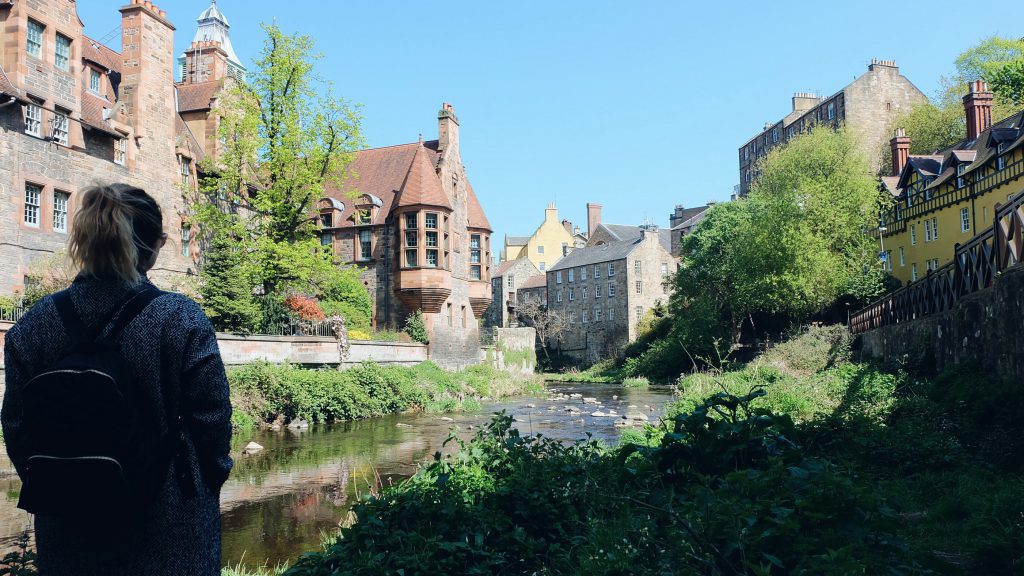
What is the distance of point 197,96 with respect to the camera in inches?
1257

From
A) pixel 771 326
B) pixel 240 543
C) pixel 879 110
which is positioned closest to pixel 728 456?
pixel 240 543

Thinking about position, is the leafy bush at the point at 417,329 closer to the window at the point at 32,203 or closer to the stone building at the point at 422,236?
the stone building at the point at 422,236

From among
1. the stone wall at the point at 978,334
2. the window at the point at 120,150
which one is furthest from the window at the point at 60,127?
the stone wall at the point at 978,334

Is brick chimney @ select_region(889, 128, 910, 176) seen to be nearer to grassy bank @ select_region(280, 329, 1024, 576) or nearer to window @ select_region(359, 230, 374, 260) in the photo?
window @ select_region(359, 230, 374, 260)

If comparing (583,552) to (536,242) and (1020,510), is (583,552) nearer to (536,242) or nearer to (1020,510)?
(1020,510)

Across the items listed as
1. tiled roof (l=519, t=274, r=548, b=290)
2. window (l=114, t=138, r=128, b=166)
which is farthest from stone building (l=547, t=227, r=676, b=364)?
window (l=114, t=138, r=128, b=166)

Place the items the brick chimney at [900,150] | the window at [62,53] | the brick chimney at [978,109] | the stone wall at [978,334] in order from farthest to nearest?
the brick chimney at [900,150], the brick chimney at [978,109], the window at [62,53], the stone wall at [978,334]

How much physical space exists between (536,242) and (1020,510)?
259 ft

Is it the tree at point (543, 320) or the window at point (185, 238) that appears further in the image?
the tree at point (543, 320)

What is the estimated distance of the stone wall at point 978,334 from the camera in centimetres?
1060

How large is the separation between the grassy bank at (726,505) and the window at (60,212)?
19968 mm

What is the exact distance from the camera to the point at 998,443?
29.2ft

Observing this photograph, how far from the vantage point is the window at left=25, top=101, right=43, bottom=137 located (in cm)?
2134

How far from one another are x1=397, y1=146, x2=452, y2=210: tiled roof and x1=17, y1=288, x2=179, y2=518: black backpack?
32131mm
